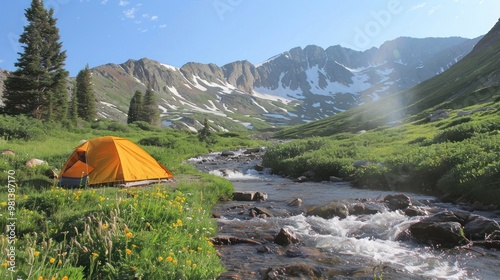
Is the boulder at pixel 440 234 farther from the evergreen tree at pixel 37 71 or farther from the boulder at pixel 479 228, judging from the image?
the evergreen tree at pixel 37 71

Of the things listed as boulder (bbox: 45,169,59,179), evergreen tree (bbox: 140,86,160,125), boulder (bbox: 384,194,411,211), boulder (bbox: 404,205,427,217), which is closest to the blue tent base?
boulder (bbox: 45,169,59,179)

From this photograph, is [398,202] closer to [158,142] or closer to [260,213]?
[260,213]

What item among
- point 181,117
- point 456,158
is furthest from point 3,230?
point 181,117

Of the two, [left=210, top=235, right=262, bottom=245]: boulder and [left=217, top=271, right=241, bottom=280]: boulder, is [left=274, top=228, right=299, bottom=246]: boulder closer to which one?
[left=210, top=235, right=262, bottom=245]: boulder

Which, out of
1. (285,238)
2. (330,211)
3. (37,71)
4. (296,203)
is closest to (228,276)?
(285,238)

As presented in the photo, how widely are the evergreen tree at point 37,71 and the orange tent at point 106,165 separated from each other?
40602mm

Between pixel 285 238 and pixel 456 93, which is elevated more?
pixel 456 93

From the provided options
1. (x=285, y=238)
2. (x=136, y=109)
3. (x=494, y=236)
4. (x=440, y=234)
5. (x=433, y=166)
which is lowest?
(x=494, y=236)

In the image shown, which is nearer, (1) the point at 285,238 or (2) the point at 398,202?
(1) the point at 285,238

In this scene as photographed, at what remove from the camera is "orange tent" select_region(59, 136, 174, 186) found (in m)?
14.8

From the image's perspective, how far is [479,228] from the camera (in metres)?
9.67

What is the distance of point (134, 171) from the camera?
15508 mm

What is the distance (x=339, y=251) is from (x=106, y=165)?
10.9 m

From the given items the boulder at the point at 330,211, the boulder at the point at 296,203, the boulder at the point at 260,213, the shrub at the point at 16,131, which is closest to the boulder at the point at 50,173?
the boulder at the point at 260,213
